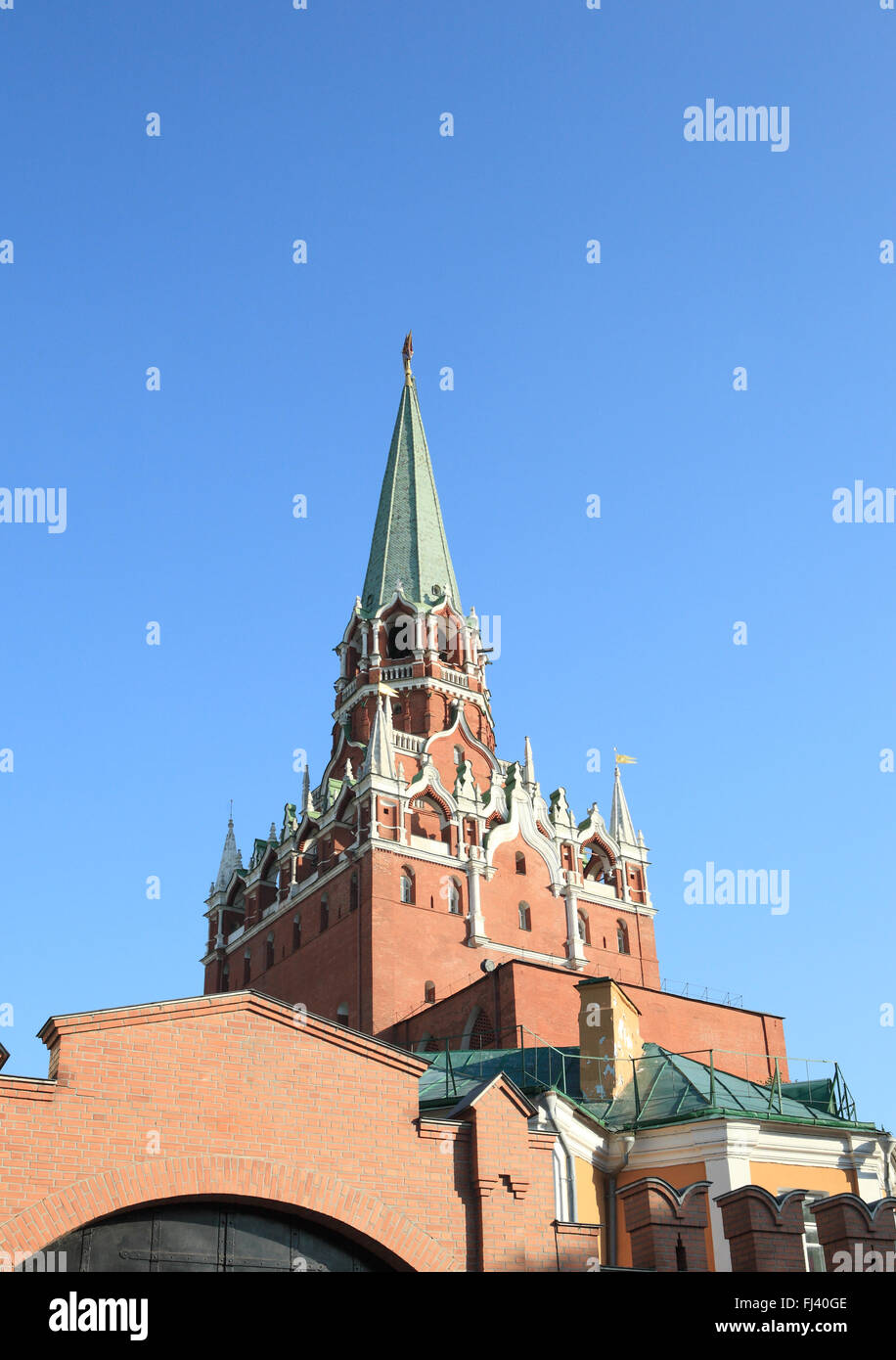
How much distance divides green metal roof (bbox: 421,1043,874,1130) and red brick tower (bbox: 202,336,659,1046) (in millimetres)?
7828

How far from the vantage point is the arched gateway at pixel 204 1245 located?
1502 cm

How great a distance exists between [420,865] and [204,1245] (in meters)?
34.0

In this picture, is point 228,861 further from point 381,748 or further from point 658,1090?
point 658,1090

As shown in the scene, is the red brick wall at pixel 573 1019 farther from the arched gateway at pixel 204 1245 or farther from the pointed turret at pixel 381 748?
the arched gateway at pixel 204 1245

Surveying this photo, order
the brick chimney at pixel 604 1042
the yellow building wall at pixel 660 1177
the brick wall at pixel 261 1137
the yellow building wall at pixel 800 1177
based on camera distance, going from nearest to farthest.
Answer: the brick wall at pixel 261 1137, the yellow building wall at pixel 660 1177, the yellow building wall at pixel 800 1177, the brick chimney at pixel 604 1042

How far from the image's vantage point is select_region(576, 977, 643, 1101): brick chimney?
30547 mm

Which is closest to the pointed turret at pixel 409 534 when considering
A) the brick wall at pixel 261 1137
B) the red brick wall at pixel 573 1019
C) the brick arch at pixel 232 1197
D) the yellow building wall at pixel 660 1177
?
the red brick wall at pixel 573 1019

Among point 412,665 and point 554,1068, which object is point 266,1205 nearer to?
point 554,1068

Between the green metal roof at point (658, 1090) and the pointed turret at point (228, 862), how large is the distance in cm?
2691

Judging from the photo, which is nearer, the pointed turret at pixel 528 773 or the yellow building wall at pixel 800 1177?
the yellow building wall at pixel 800 1177

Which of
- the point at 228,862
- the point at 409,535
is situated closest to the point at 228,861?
the point at 228,862

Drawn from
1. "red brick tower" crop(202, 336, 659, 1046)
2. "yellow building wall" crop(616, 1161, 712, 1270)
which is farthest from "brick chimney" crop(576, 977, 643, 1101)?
"red brick tower" crop(202, 336, 659, 1046)

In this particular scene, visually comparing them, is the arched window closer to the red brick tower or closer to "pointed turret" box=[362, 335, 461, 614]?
the red brick tower
